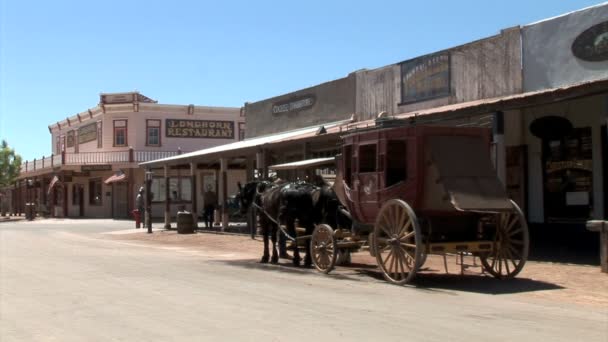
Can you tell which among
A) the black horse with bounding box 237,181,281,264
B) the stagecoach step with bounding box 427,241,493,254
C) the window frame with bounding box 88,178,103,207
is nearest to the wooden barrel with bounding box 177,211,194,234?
the black horse with bounding box 237,181,281,264

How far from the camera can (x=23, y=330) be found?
24.6ft

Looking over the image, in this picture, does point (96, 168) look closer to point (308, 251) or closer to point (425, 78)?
point (425, 78)

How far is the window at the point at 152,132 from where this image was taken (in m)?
46.7

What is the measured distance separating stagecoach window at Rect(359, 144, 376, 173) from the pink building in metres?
32.3

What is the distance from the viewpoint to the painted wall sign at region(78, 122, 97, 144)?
160 feet

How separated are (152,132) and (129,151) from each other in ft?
9.74

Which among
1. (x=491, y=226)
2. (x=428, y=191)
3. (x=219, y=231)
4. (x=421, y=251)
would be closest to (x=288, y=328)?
(x=421, y=251)

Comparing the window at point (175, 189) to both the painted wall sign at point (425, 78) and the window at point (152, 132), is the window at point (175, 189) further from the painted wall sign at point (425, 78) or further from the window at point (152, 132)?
the painted wall sign at point (425, 78)

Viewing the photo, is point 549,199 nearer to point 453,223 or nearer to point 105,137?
point 453,223

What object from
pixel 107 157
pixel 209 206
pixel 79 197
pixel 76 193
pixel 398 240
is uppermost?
pixel 107 157

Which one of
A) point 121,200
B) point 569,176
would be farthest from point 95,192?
point 569,176

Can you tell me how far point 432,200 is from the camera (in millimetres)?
10883

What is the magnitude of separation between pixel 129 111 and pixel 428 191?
38490 mm

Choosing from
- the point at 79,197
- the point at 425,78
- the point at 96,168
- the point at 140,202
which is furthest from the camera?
the point at 79,197
